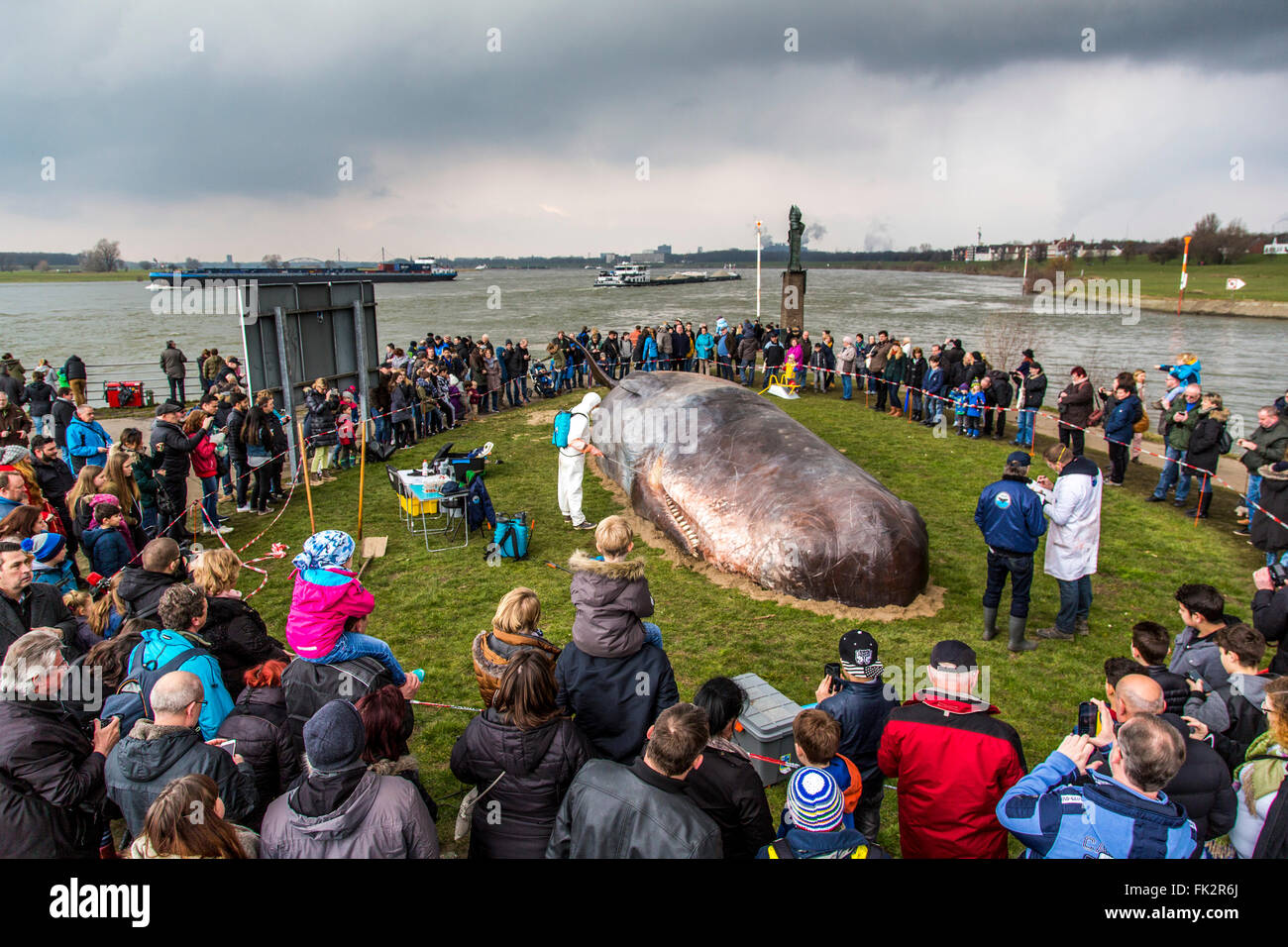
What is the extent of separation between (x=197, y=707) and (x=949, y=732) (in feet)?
13.0

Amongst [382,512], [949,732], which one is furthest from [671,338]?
[949,732]

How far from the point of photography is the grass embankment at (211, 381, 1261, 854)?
7438mm

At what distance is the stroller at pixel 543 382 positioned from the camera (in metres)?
23.2

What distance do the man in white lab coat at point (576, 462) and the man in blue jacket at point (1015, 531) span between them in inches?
234

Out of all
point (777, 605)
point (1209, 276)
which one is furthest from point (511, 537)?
point (1209, 276)

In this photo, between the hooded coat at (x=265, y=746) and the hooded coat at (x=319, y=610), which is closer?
the hooded coat at (x=265, y=746)

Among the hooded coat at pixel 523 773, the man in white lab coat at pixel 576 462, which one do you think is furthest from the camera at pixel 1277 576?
the man in white lab coat at pixel 576 462

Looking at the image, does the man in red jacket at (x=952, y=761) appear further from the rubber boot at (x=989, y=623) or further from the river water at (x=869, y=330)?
the river water at (x=869, y=330)

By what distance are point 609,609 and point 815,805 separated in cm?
196

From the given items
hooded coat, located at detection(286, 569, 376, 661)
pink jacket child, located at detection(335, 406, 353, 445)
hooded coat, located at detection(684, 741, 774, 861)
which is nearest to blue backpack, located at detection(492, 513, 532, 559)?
hooded coat, located at detection(286, 569, 376, 661)

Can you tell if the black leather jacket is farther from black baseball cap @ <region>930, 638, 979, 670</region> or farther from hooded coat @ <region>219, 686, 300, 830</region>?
hooded coat @ <region>219, 686, 300, 830</region>

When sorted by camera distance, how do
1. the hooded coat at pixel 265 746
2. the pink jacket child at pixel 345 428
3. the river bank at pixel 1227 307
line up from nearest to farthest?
the hooded coat at pixel 265 746 → the pink jacket child at pixel 345 428 → the river bank at pixel 1227 307

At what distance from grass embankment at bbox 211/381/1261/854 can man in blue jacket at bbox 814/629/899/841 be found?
1.08m
